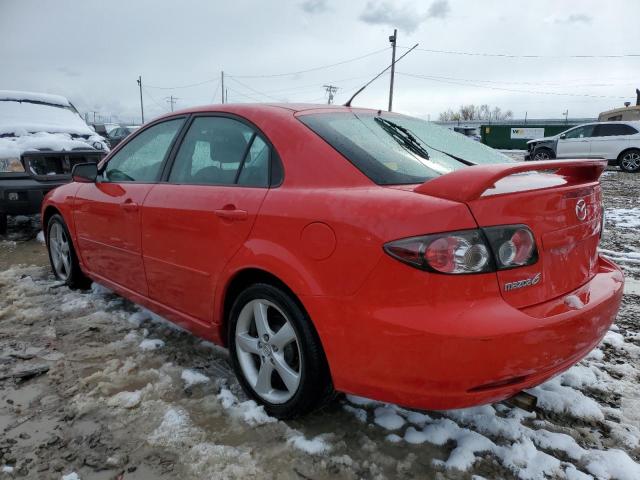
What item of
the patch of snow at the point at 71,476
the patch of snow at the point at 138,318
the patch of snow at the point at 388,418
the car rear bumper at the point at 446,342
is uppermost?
the car rear bumper at the point at 446,342

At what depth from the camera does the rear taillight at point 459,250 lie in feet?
5.61

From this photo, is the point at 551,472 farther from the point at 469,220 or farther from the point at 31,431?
the point at 31,431

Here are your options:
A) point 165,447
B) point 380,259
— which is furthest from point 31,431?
point 380,259

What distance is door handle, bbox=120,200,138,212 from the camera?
3.04 meters

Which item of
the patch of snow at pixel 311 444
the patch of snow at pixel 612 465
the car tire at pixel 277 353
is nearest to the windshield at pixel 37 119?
the car tire at pixel 277 353

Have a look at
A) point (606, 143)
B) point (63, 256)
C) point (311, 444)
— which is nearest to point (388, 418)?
point (311, 444)

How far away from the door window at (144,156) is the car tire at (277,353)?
119 centimetres

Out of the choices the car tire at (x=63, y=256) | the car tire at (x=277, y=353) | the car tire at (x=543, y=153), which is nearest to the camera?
the car tire at (x=277, y=353)

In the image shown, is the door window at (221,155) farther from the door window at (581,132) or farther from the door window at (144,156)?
the door window at (581,132)

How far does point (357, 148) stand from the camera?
2.21m

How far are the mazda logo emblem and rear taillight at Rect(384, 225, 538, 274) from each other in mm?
466

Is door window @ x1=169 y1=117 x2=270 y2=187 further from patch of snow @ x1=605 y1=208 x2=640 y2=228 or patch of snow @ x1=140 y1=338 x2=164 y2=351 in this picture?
patch of snow @ x1=605 y1=208 x2=640 y2=228

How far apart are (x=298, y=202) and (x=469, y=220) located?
28.8 inches

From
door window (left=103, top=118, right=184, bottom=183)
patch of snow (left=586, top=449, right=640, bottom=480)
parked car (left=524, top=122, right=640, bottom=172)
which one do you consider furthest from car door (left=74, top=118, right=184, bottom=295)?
parked car (left=524, top=122, right=640, bottom=172)
